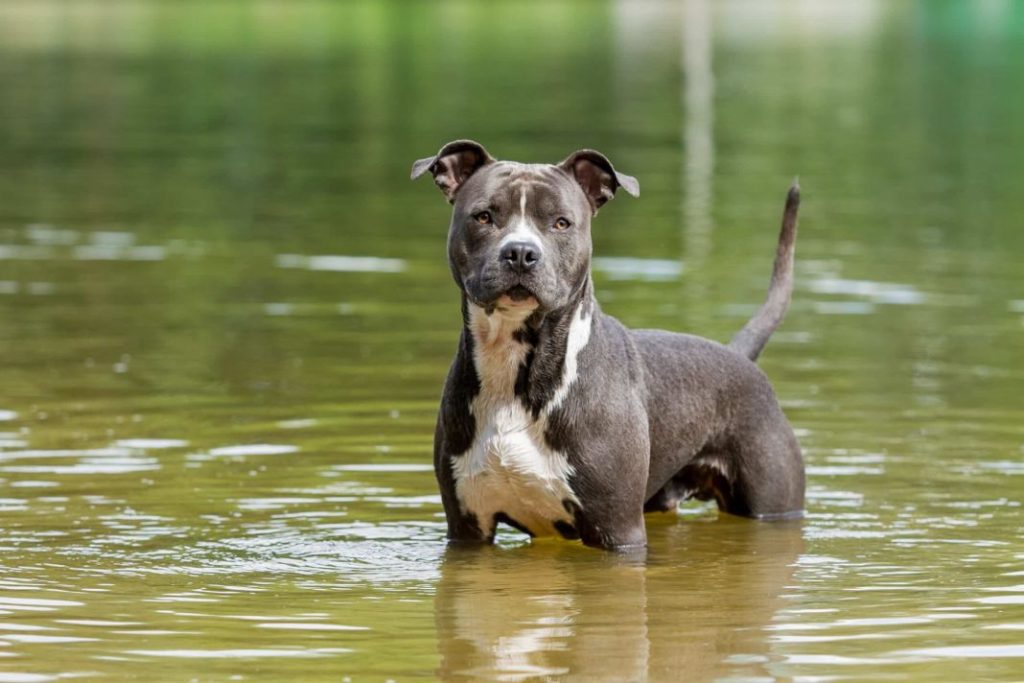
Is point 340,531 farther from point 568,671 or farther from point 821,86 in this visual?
point 821,86

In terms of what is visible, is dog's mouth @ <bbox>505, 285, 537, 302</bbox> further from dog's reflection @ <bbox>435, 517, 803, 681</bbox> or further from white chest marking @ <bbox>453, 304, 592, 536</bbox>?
dog's reflection @ <bbox>435, 517, 803, 681</bbox>

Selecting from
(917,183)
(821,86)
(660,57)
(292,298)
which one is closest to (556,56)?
(660,57)

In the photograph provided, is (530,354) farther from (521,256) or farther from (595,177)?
(595,177)

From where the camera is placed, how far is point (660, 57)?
188 feet

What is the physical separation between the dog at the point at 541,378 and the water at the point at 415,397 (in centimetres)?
28

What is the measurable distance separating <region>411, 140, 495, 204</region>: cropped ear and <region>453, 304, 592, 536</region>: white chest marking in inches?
22.0

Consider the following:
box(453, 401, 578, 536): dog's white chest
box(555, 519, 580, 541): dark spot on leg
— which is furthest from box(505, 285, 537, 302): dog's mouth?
box(555, 519, 580, 541): dark spot on leg

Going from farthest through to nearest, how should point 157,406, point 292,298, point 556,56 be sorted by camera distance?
1. point 556,56
2. point 292,298
3. point 157,406

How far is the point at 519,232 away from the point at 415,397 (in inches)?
Result: 185

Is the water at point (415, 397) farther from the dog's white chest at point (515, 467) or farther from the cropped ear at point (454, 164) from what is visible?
the cropped ear at point (454, 164)

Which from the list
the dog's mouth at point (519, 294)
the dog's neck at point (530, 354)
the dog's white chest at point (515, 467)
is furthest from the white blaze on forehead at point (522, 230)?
the dog's white chest at point (515, 467)

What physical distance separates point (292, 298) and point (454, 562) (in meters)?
8.09

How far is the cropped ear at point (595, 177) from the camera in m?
8.58

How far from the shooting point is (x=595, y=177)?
8.69 meters
